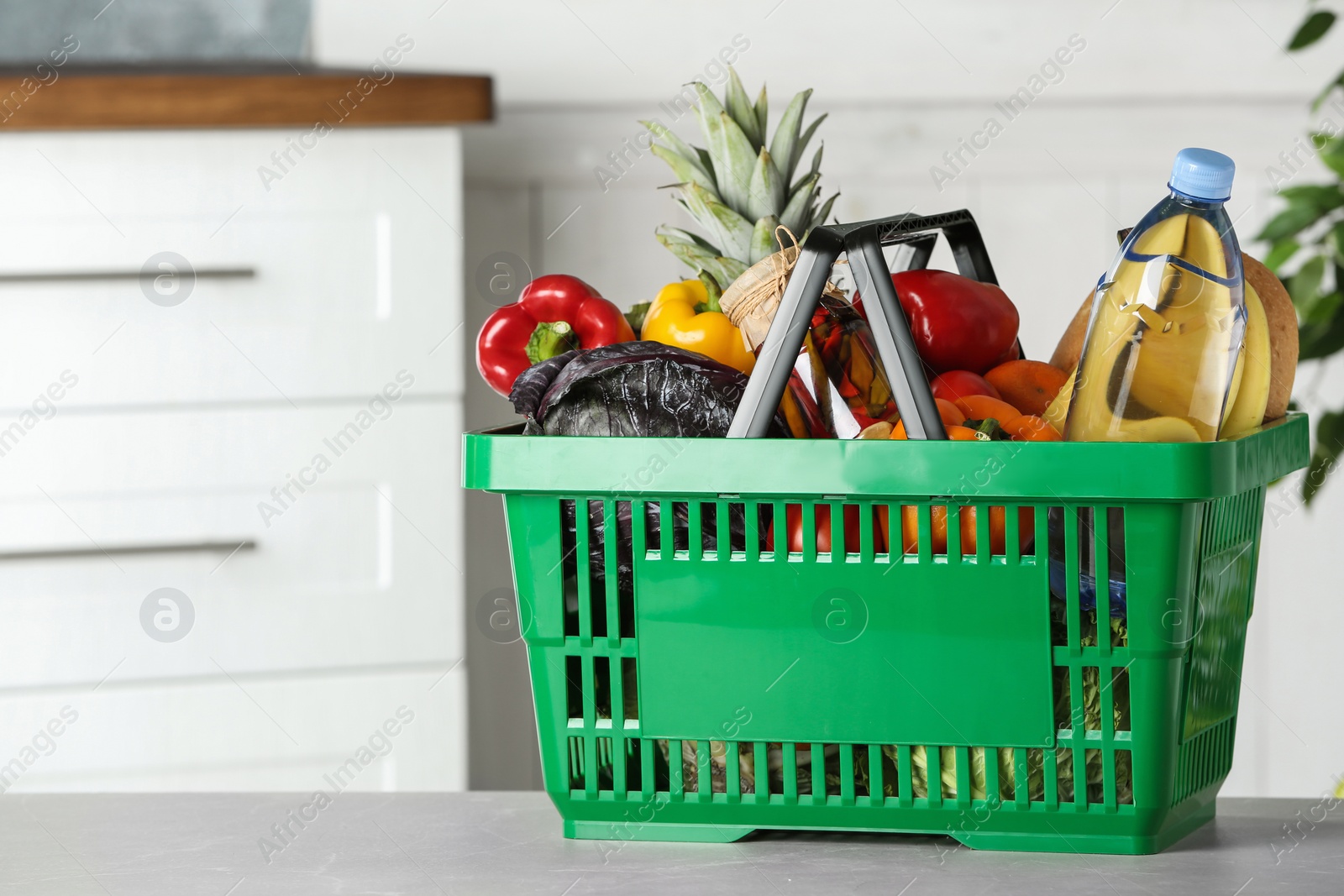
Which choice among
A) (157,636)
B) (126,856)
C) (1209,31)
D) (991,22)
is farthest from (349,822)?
(1209,31)

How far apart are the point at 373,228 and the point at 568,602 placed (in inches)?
38.7

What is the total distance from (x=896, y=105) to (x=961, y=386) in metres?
1.09

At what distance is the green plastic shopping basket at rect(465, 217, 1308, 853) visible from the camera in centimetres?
50

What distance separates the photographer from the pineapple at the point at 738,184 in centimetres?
83

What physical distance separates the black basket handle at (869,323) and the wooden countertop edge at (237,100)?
3.26ft

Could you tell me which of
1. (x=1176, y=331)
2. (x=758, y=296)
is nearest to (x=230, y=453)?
(x=758, y=296)

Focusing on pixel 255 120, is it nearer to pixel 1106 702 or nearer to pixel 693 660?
pixel 693 660

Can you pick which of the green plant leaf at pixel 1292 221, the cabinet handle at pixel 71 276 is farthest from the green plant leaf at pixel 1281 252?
the cabinet handle at pixel 71 276

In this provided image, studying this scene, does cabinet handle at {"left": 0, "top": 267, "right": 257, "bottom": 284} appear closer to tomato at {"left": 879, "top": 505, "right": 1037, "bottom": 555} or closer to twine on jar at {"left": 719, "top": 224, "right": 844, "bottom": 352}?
twine on jar at {"left": 719, "top": 224, "right": 844, "bottom": 352}

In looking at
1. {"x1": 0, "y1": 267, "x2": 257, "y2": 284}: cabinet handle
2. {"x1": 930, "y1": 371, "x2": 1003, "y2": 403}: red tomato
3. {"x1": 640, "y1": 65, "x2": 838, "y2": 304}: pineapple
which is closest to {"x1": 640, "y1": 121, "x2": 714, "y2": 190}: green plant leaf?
{"x1": 640, "y1": 65, "x2": 838, "y2": 304}: pineapple

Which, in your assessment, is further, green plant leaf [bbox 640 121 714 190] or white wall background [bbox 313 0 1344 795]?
white wall background [bbox 313 0 1344 795]

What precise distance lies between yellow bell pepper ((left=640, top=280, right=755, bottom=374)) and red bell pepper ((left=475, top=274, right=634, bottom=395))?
21 mm

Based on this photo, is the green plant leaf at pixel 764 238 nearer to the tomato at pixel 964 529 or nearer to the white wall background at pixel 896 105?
the tomato at pixel 964 529

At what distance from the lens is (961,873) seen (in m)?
0.52
